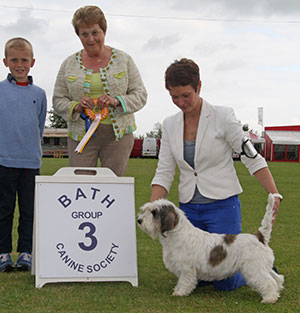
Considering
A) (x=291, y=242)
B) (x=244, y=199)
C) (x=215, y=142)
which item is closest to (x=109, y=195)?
(x=215, y=142)

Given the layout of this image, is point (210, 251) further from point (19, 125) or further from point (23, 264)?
point (19, 125)

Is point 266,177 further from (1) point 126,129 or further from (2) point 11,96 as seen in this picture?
(2) point 11,96

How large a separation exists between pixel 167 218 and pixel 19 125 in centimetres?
174

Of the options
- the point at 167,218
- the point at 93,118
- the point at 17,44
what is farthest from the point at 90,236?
the point at 17,44

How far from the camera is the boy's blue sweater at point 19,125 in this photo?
4.41 m

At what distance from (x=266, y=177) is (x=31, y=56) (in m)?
2.43

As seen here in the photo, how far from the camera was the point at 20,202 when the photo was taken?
15.2ft

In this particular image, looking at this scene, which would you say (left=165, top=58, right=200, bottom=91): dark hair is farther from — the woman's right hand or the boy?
the boy

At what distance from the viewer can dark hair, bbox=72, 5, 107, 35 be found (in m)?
4.15

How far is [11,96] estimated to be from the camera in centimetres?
444

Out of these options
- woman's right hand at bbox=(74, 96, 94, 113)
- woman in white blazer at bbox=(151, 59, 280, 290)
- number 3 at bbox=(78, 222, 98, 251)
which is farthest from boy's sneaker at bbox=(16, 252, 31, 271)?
woman's right hand at bbox=(74, 96, 94, 113)

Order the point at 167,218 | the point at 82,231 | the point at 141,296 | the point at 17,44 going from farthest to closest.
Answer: the point at 17,44 → the point at 82,231 → the point at 141,296 → the point at 167,218

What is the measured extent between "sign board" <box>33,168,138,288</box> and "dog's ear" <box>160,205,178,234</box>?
1.95 ft

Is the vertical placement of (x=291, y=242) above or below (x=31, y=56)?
below
